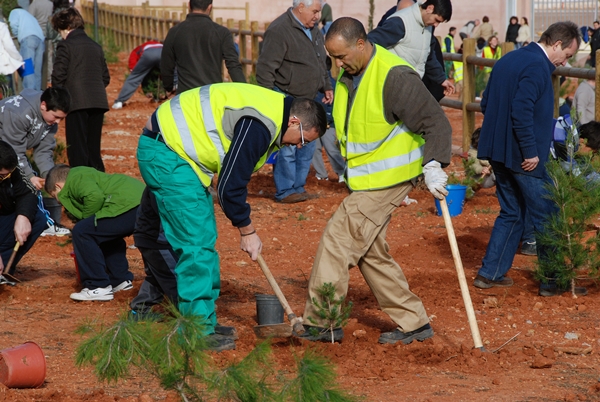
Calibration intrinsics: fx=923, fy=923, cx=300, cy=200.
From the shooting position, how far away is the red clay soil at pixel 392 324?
449 centimetres

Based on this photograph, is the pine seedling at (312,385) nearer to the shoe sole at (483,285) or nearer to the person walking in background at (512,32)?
the shoe sole at (483,285)

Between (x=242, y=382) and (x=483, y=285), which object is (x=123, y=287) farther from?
(x=242, y=382)

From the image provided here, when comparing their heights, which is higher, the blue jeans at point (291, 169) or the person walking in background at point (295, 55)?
the person walking in background at point (295, 55)

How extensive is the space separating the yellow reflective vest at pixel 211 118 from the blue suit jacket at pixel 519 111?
6.80ft

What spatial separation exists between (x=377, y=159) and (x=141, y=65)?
11.7 m

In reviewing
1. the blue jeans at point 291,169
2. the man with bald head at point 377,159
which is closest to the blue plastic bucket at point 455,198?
the blue jeans at point 291,169

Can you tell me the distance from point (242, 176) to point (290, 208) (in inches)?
191

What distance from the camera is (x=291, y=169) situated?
31.1 ft

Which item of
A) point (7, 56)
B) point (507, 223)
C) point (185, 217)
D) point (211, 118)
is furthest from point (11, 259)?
point (7, 56)

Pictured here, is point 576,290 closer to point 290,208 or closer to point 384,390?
point 384,390

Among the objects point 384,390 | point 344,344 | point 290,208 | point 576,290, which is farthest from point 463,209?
point 384,390

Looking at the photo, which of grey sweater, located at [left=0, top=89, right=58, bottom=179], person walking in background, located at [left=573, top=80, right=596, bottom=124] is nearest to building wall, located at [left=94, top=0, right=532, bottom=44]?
person walking in background, located at [left=573, top=80, right=596, bottom=124]

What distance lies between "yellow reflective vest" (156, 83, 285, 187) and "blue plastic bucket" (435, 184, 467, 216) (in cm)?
414

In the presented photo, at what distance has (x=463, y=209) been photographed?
29.6ft
